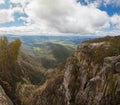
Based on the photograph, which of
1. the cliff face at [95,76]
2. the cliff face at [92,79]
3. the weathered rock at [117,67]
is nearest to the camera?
the cliff face at [92,79]

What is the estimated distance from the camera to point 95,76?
4761 inches

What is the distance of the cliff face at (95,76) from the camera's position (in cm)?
10381

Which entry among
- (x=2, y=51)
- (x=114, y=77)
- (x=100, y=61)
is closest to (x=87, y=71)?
(x=100, y=61)

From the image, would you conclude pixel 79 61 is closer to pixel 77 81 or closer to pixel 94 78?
pixel 77 81

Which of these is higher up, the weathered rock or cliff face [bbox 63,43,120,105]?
the weathered rock

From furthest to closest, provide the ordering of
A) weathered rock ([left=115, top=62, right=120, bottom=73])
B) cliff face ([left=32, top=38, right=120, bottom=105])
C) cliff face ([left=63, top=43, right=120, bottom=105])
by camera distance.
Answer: cliff face ([left=32, top=38, right=120, bottom=105]) → weathered rock ([left=115, top=62, right=120, bottom=73]) → cliff face ([left=63, top=43, right=120, bottom=105])

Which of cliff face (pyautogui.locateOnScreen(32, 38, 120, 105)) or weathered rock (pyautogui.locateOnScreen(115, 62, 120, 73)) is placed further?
cliff face (pyautogui.locateOnScreen(32, 38, 120, 105))

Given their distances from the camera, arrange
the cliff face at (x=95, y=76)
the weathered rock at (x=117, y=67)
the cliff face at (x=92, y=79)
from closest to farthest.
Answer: the cliff face at (x=92, y=79), the weathered rock at (x=117, y=67), the cliff face at (x=95, y=76)

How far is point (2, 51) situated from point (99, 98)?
50.2m

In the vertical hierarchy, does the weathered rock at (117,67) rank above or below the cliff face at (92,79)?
above

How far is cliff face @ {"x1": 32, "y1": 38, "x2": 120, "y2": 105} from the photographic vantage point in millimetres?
103812

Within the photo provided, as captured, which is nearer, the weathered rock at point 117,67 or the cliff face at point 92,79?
the cliff face at point 92,79

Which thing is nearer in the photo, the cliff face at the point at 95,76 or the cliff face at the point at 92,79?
the cliff face at the point at 92,79

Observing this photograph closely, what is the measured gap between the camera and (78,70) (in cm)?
14275
